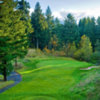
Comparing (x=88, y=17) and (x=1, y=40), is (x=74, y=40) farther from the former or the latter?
(x=1, y=40)

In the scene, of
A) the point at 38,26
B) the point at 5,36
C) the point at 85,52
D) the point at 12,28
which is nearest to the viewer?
the point at 5,36

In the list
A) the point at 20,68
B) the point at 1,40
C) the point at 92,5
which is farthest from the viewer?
the point at 20,68

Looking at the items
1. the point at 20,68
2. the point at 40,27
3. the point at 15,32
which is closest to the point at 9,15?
the point at 15,32

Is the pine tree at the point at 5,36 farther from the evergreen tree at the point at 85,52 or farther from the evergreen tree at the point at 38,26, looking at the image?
the evergreen tree at the point at 38,26

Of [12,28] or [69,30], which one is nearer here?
[12,28]

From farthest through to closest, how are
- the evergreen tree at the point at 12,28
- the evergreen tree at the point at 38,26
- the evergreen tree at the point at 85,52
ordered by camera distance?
the evergreen tree at the point at 38,26, the evergreen tree at the point at 85,52, the evergreen tree at the point at 12,28

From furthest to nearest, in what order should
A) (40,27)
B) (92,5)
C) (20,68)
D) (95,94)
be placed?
1. (40,27)
2. (20,68)
3. (92,5)
4. (95,94)

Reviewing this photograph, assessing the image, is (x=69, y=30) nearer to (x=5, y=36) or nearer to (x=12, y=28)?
(x=12, y=28)

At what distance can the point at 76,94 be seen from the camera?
10.5 metres

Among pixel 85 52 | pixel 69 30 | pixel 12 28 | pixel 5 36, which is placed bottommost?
pixel 85 52

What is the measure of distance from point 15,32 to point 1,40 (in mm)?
10733

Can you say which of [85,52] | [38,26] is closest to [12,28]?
[85,52]

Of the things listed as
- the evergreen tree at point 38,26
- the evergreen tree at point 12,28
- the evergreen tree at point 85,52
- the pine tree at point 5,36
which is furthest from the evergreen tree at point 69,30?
the pine tree at point 5,36

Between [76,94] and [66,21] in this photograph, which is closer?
[76,94]
